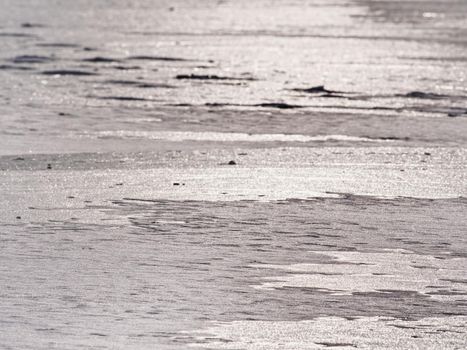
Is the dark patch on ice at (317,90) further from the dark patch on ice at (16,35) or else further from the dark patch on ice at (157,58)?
the dark patch on ice at (16,35)

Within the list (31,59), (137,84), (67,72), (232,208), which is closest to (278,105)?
(137,84)

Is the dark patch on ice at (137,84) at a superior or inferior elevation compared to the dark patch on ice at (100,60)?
superior

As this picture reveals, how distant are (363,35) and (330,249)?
25.0 metres

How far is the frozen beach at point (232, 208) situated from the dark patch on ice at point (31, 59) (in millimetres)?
657

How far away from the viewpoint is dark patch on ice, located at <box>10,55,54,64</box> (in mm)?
22672

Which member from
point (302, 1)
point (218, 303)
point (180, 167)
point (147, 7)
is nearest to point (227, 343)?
point (218, 303)

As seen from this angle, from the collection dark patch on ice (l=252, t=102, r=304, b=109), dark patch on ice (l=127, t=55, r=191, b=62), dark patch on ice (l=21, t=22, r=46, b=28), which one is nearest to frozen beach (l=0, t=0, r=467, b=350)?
dark patch on ice (l=252, t=102, r=304, b=109)

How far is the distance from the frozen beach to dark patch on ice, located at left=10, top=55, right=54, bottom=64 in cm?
66

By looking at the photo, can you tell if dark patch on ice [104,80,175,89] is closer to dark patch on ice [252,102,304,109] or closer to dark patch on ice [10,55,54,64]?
dark patch on ice [252,102,304,109]

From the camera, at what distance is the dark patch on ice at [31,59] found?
22672 millimetres

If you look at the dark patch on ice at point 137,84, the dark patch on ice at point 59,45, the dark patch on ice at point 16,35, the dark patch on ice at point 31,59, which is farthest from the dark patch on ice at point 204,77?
the dark patch on ice at point 16,35

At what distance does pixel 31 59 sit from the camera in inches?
909

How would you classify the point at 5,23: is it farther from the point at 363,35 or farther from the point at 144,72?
the point at 144,72

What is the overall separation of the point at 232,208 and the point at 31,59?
14427 millimetres
